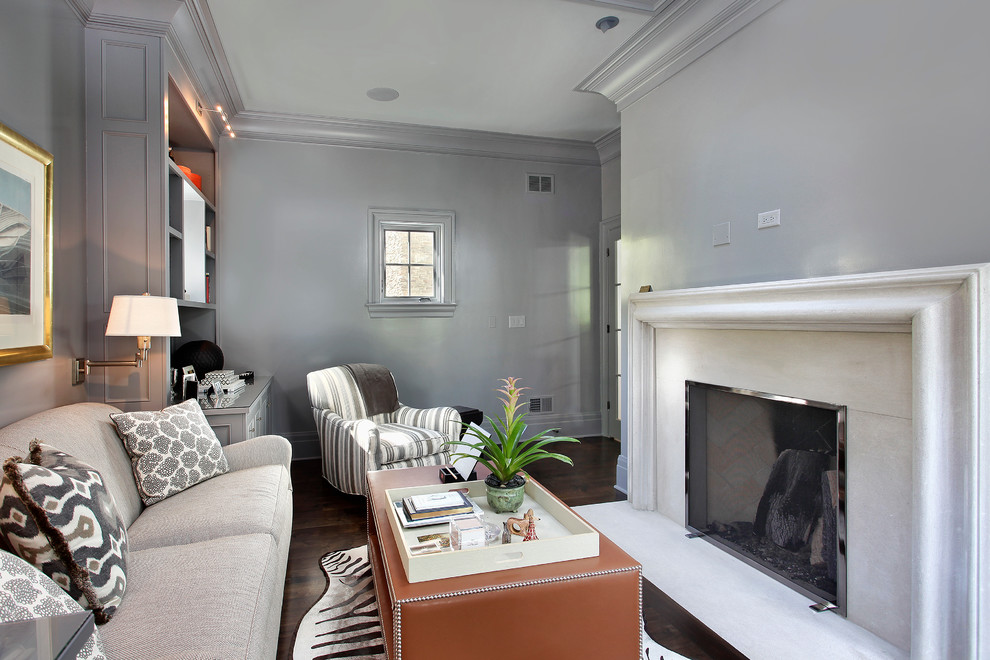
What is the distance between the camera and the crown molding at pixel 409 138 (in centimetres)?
428

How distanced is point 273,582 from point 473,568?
735 millimetres

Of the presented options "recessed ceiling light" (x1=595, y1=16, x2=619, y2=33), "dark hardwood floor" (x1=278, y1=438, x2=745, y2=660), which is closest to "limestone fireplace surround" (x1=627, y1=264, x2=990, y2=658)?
"dark hardwood floor" (x1=278, y1=438, x2=745, y2=660)

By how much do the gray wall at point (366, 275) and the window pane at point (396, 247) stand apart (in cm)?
20

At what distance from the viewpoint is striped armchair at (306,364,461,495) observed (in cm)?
329

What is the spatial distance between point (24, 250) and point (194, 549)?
4.56 ft

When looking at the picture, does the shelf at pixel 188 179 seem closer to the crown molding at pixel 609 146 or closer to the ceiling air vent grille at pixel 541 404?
the ceiling air vent grille at pixel 541 404

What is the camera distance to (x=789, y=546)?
233cm

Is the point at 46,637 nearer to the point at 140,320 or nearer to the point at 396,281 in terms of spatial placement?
the point at 140,320

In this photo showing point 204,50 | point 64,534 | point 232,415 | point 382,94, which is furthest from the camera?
point 382,94

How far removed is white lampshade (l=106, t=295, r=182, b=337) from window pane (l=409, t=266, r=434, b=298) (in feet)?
7.54

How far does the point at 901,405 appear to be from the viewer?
185 centimetres

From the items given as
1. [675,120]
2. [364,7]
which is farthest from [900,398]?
[364,7]

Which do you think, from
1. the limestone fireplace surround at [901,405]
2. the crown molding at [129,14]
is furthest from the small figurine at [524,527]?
the crown molding at [129,14]

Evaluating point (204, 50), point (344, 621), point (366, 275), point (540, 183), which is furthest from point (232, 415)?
point (540, 183)
